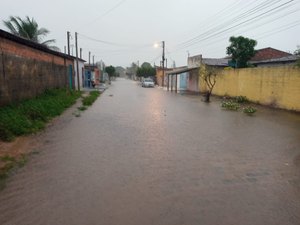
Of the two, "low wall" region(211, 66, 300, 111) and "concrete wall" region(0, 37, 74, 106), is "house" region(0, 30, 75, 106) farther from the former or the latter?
"low wall" region(211, 66, 300, 111)

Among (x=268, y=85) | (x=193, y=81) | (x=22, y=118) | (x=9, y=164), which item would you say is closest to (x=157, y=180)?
(x=9, y=164)

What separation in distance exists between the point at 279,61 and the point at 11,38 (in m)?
20.0

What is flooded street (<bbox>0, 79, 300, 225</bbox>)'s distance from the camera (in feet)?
12.1

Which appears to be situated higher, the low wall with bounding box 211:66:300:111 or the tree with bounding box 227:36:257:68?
the tree with bounding box 227:36:257:68

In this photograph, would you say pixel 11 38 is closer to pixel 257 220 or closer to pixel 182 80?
pixel 257 220

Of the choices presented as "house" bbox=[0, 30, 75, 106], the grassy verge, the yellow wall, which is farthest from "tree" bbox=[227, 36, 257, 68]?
the grassy verge

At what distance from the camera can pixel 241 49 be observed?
89.7ft

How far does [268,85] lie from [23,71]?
13.4 meters

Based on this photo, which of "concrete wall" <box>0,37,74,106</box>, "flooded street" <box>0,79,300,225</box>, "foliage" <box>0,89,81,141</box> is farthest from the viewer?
"concrete wall" <box>0,37,74,106</box>

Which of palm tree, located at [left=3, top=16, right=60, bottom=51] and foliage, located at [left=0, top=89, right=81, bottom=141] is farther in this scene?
palm tree, located at [left=3, top=16, right=60, bottom=51]

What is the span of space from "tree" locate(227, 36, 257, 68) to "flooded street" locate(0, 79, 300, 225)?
19.9 meters

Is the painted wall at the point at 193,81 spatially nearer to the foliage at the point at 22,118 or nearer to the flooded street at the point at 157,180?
the foliage at the point at 22,118

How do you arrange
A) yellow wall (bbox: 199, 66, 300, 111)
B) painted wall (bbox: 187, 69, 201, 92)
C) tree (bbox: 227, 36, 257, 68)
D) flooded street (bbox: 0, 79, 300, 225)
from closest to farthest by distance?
1. flooded street (bbox: 0, 79, 300, 225)
2. yellow wall (bbox: 199, 66, 300, 111)
3. tree (bbox: 227, 36, 257, 68)
4. painted wall (bbox: 187, 69, 201, 92)

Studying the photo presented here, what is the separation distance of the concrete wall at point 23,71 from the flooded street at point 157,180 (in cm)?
286
